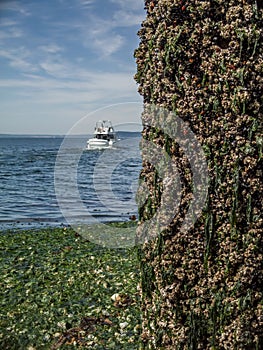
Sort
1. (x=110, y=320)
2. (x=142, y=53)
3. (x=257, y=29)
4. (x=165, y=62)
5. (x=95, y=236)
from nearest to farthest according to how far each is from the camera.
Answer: (x=257, y=29) < (x=165, y=62) < (x=142, y=53) < (x=110, y=320) < (x=95, y=236)

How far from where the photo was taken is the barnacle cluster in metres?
4.04

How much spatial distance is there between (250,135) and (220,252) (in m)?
1.03

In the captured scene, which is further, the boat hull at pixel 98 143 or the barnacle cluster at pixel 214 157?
the boat hull at pixel 98 143

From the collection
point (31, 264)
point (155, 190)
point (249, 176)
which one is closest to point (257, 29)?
point (249, 176)

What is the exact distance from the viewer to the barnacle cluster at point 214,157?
4039 millimetres

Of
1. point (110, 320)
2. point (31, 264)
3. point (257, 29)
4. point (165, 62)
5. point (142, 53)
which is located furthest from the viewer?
point (31, 264)

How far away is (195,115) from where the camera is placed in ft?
13.6

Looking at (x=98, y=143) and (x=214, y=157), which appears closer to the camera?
(x=214, y=157)

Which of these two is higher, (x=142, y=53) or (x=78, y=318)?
(x=142, y=53)

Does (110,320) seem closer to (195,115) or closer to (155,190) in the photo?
(155,190)

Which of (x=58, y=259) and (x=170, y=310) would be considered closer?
(x=170, y=310)

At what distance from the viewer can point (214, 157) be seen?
13.6ft

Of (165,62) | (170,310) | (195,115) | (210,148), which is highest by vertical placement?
(165,62)

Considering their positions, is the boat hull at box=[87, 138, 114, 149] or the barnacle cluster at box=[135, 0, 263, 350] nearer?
the barnacle cluster at box=[135, 0, 263, 350]
